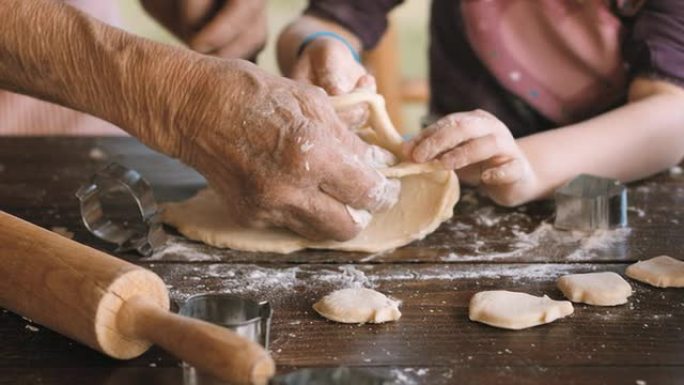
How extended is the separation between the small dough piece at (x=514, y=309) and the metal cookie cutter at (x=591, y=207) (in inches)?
11.9

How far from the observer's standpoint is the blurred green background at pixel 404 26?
13.6 feet

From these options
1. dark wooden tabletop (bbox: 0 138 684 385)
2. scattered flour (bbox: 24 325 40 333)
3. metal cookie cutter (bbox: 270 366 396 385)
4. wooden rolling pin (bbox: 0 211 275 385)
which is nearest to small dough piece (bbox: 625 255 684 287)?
dark wooden tabletop (bbox: 0 138 684 385)

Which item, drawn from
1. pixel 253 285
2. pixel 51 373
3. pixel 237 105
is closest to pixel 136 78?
pixel 237 105

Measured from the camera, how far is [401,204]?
4.44 ft

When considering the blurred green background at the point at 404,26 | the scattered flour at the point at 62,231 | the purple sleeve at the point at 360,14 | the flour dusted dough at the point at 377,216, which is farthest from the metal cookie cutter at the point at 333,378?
the blurred green background at the point at 404,26

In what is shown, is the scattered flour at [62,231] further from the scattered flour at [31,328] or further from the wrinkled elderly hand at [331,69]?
the wrinkled elderly hand at [331,69]

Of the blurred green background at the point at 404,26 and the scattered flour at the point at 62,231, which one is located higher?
the scattered flour at the point at 62,231

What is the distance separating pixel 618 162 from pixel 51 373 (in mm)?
969

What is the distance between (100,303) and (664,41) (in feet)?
3.54

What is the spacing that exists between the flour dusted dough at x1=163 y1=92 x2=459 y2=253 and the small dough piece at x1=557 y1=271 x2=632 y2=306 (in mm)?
259

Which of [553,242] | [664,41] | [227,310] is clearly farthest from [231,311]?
[664,41]

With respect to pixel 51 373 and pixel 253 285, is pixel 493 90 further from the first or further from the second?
pixel 51 373

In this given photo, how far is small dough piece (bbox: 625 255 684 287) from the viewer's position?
1109 millimetres

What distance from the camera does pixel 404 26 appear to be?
4.37 meters
